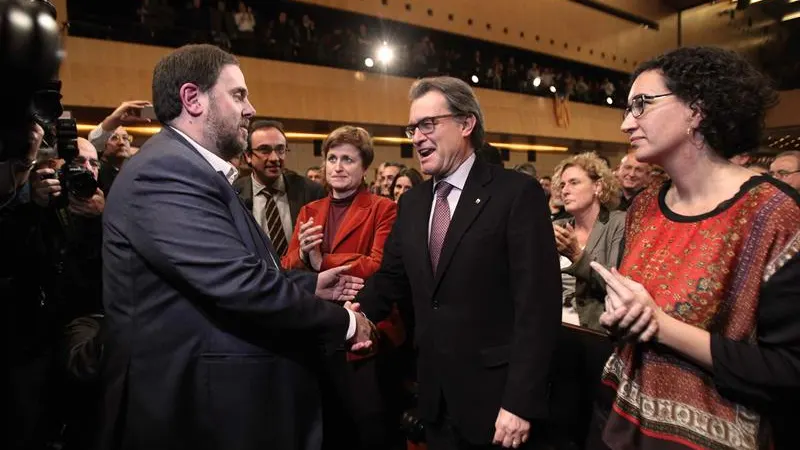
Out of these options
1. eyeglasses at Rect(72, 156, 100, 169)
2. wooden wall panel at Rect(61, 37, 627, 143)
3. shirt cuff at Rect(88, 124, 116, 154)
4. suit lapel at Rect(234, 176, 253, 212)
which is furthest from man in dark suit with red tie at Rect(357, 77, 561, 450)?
wooden wall panel at Rect(61, 37, 627, 143)

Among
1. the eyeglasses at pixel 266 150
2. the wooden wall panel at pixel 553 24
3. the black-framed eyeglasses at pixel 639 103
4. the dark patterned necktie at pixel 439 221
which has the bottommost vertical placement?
the dark patterned necktie at pixel 439 221

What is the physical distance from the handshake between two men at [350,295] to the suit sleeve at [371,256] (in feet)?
0.88

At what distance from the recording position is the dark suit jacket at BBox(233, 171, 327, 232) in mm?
3195

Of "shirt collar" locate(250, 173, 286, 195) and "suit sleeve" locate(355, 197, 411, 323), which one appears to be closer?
"suit sleeve" locate(355, 197, 411, 323)

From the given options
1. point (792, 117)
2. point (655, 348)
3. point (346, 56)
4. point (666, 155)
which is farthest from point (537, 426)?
point (792, 117)

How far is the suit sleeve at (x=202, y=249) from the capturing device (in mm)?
1286

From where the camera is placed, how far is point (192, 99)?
59.7 inches

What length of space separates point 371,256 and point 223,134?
93 cm

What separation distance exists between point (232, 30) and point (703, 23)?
1619cm

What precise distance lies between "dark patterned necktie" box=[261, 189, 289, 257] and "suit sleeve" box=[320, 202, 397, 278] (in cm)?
79

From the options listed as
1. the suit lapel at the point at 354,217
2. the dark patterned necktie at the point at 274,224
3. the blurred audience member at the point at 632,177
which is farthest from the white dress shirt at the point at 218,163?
the blurred audience member at the point at 632,177

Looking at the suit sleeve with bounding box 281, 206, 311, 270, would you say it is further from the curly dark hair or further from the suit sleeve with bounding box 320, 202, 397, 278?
the curly dark hair

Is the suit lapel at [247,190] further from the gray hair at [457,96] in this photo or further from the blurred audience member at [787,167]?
the blurred audience member at [787,167]

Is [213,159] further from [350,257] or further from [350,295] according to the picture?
[350,257]
